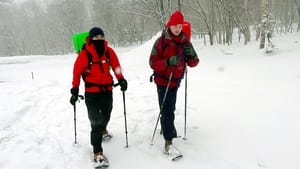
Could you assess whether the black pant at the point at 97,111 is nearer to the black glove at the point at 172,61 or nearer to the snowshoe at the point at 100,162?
the snowshoe at the point at 100,162

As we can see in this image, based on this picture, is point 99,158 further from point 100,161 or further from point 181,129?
point 181,129

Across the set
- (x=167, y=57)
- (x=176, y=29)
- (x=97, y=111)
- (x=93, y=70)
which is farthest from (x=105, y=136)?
(x=176, y=29)

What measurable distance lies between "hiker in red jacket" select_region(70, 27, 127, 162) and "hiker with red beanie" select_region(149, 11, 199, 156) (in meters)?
0.78

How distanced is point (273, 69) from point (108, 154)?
9.31 meters

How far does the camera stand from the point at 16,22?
3770 inches

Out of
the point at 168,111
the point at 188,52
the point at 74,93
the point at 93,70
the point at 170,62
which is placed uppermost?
the point at 188,52

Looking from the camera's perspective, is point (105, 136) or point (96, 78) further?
point (105, 136)

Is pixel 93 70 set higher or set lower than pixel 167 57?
lower

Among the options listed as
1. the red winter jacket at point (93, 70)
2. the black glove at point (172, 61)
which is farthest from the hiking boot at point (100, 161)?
the black glove at point (172, 61)

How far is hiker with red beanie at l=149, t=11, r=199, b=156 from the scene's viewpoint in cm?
416

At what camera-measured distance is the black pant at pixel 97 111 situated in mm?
4305

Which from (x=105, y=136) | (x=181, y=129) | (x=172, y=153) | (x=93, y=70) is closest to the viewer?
(x=93, y=70)

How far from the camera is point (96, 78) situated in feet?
14.0

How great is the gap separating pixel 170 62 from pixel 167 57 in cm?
17
